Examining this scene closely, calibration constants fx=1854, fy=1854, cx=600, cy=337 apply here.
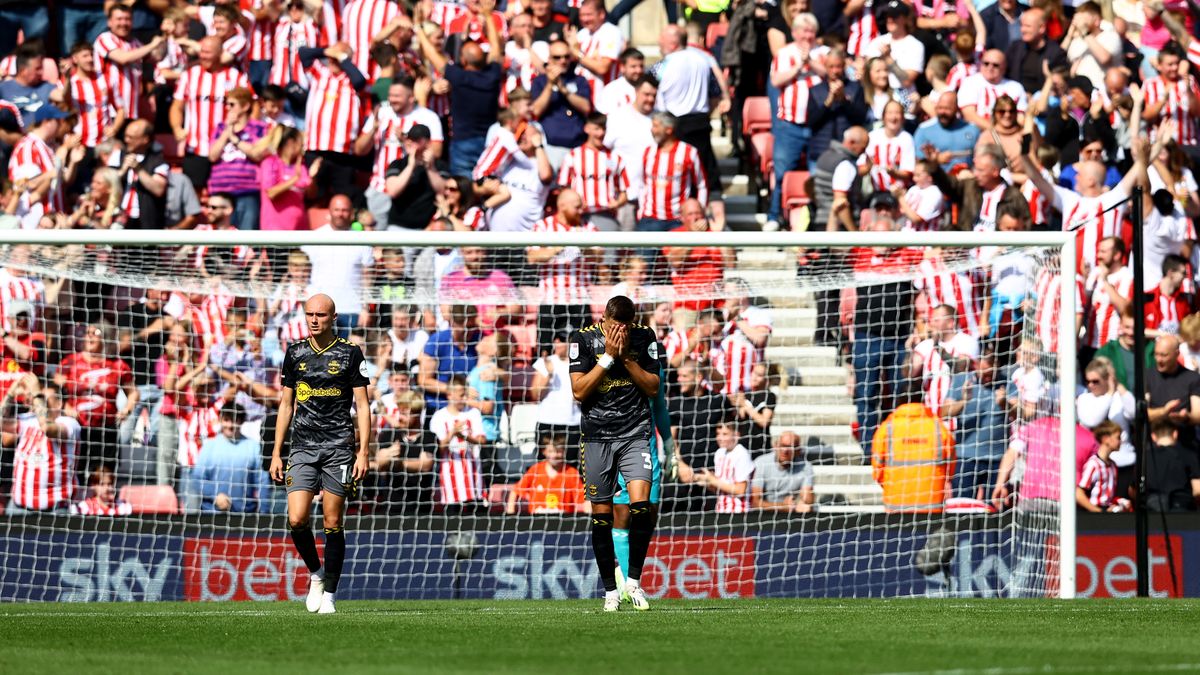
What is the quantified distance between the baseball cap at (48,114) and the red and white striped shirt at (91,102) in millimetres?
210

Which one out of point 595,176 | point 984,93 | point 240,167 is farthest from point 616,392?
point 984,93

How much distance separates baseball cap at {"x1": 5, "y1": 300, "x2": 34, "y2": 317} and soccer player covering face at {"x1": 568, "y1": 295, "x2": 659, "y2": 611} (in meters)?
6.05

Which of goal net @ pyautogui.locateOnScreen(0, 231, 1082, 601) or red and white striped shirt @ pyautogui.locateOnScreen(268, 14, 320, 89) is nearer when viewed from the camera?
goal net @ pyautogui.locateOnScreen(0, 231, 1082, 601)

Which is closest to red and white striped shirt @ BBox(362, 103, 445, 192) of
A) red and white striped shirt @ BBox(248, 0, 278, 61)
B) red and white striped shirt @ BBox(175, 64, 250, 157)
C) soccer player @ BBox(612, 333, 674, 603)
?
red and white striped shirt @ BBox(175, 64, 250, 157)

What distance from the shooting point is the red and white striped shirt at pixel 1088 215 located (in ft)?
58.6

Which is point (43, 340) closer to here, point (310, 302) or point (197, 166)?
point (197, 166)


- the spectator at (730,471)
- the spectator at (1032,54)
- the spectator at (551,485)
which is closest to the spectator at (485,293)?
the spectator at (551,485)

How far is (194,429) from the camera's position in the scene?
15.4 meters

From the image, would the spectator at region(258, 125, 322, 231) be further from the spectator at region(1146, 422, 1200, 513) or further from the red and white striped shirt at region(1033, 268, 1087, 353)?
the spectator at region(1146, 422, 1200, 513)

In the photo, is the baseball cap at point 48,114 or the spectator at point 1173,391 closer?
the spectator at point 1173,391

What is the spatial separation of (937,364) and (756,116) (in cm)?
496

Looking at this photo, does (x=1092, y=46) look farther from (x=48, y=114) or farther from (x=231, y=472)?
(x=48, y=114)

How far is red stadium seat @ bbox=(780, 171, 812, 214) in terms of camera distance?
733 inches

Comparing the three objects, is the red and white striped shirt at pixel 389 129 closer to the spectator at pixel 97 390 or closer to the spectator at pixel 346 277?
the spectator at pixel 346 277
